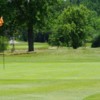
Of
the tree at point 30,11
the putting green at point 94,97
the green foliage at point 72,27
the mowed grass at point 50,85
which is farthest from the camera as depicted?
the green foliage at point 72,27

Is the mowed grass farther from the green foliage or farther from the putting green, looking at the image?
the green foliage

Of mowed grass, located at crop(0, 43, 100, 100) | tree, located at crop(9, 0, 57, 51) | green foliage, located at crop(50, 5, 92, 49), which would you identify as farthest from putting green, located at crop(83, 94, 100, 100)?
green foliage, located at crop(50, 5, 92, 49)

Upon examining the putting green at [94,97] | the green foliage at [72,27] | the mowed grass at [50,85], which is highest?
the green foliage at [72,27]

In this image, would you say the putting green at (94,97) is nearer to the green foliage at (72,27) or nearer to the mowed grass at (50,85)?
the mowed grass at (50,85)

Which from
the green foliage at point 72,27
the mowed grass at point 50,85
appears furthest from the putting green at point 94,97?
the green foliage at point 72,27

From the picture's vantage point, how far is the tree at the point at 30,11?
49.3 metres

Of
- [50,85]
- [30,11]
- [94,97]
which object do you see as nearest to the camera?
[94,97]

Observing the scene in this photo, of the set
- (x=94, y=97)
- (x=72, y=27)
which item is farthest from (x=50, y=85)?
(x=72, y=27)

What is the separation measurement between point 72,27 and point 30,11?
1492cm

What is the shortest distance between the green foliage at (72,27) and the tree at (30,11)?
12.4m

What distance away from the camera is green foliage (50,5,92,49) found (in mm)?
63019

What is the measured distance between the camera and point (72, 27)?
6328cm

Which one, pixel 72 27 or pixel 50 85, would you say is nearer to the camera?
pixel 50 85

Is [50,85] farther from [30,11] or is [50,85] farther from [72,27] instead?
[72,27]
